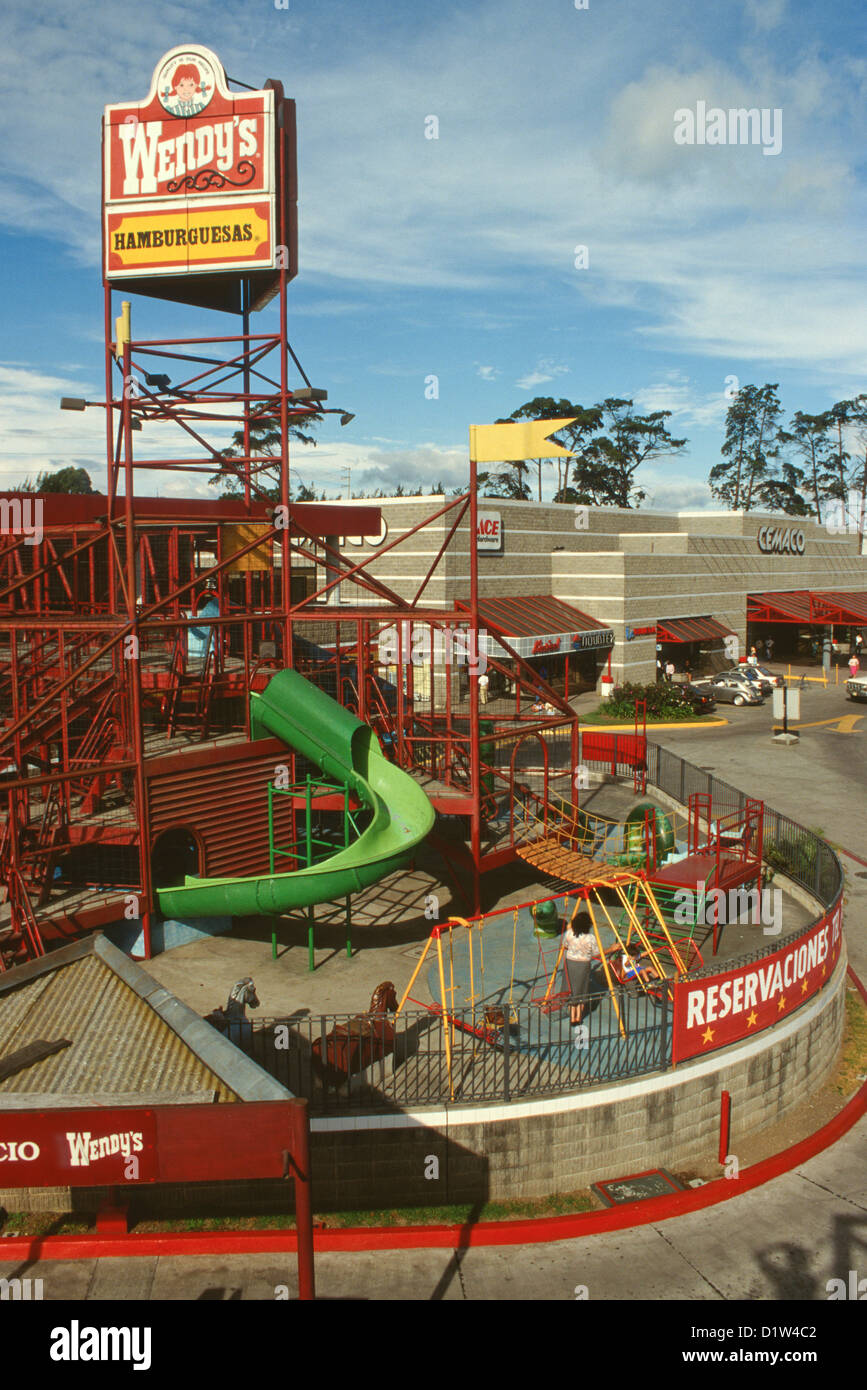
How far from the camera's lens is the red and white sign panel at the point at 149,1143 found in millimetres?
7504

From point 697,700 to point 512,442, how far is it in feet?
103

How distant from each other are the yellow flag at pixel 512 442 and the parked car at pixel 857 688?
36876 mm

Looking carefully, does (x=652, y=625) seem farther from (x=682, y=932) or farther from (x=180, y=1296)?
(x=180, y=1296)

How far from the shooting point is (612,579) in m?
47.5

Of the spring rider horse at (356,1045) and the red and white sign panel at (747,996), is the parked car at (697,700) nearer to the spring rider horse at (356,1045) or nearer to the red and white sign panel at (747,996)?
the red and white sign panel at (747,996)

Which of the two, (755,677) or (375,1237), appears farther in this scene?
(755,677)

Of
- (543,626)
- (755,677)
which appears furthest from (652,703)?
(755,677)

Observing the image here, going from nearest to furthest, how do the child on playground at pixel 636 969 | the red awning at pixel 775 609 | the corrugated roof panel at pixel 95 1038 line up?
1. the corrugated roof panel at pixel 95 1038
2. the child on playground at pixel 636 969
3. the red awning at pixel 775 609

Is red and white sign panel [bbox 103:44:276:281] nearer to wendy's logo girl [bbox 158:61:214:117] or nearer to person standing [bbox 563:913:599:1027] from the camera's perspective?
wendy's logo girl [bbox 158:61:214:117]

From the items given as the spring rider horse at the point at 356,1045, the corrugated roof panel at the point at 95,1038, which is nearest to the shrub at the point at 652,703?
the spring rider horse at the point at 356,1045

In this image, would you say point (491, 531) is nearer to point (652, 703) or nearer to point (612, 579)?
point (612, 579)

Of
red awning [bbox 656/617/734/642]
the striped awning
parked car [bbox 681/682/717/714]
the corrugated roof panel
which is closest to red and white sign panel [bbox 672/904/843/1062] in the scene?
the corrugated roof panel
